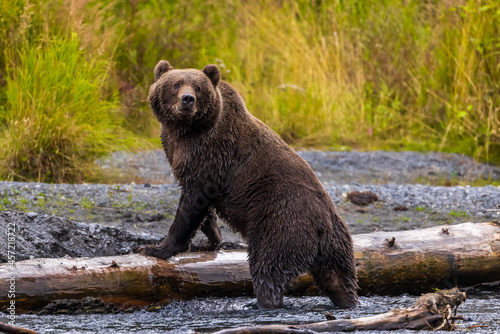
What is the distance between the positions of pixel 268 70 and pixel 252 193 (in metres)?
8.85

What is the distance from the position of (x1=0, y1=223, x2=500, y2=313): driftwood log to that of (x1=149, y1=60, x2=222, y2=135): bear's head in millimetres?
991

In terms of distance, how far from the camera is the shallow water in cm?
391

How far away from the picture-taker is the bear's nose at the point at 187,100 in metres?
4.29

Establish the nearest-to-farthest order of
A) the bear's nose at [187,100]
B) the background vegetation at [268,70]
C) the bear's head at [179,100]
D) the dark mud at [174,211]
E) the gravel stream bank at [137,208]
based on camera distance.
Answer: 1. the dark mud at [174,211]
2. the bear's nose at [187,100]
3. the bear's head at [179,100]
4. the gravel stream bank at [137,208]
5. the background vegetation at [268,70]

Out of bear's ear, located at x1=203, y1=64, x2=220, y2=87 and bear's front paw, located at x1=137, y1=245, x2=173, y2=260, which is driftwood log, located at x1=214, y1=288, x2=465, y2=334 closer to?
bear's front paw, located at x1=137, y1=245, x2=173, y2=260

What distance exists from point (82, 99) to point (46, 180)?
1.12m

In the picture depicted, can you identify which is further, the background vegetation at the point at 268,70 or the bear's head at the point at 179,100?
the background vegetation at the point at 268,70

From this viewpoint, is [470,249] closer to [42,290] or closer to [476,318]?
[476,318]

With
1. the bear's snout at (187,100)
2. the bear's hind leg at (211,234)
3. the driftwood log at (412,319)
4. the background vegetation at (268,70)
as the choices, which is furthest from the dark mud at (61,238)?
the background vegetation at (268,70)

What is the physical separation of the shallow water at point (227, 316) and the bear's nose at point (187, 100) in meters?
1.45

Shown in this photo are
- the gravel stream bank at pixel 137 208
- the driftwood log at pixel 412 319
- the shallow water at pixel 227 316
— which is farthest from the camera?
the gravel stream bank at pixel 137 208

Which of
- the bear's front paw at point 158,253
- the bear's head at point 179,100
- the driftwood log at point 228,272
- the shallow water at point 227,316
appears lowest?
the shallow water at point 227,316

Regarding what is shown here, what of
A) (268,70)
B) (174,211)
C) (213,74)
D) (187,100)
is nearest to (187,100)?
(187,100)

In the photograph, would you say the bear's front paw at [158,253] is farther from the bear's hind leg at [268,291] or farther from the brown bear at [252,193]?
the bear's hind leg at [268,291]
